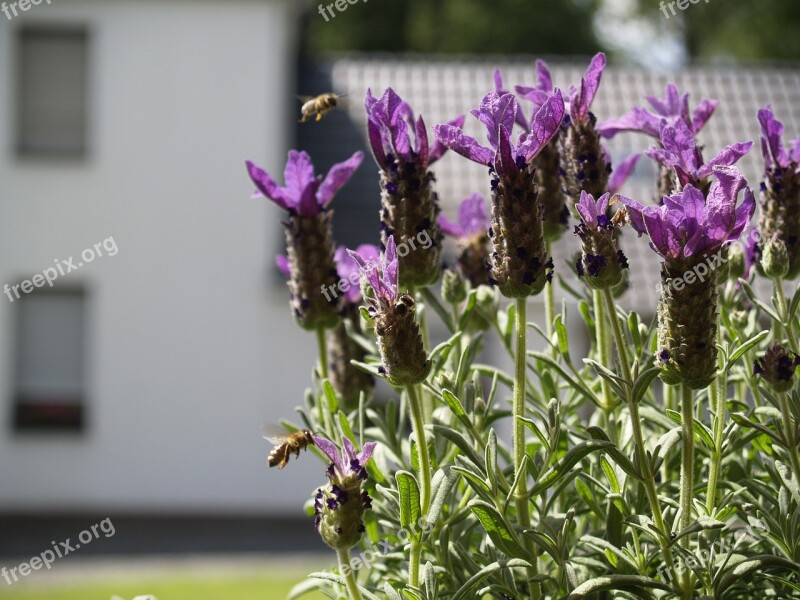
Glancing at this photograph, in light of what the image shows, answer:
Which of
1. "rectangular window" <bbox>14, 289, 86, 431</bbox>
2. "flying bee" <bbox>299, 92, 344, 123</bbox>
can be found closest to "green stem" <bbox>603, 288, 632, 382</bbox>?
"flying bee" <bbox>299, 92, 344, 123</bbox>

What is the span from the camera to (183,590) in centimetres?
701

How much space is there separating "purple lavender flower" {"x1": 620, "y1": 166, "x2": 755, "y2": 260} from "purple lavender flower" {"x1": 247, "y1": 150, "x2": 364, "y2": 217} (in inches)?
20.4

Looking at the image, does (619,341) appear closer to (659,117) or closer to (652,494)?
(652,494)

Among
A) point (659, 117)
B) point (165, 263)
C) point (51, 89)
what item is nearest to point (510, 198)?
point (659, 117)

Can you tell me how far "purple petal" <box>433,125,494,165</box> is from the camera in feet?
4.06

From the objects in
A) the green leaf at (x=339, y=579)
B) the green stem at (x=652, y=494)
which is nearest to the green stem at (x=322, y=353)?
the green leaf at (x=339, y=579)

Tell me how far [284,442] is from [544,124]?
1.93 feet

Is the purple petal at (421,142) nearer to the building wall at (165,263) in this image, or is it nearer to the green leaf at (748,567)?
the green leaf at (748,567)

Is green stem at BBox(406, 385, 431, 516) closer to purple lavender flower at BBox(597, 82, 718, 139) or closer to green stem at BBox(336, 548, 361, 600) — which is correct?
green stem at BBox(336, 548, 361, 600)

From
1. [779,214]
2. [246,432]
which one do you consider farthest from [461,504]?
[246,432]

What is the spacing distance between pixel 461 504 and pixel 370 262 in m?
0.33

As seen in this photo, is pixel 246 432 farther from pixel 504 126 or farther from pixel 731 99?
pixel 504 126

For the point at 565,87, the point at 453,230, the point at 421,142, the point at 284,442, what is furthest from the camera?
the point at 565,87

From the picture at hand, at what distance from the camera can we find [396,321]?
1.23m
